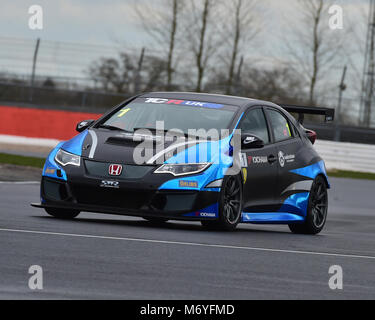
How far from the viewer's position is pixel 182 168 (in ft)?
33.0

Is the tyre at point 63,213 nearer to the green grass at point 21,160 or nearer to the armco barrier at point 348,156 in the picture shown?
the green grass at point 21,160

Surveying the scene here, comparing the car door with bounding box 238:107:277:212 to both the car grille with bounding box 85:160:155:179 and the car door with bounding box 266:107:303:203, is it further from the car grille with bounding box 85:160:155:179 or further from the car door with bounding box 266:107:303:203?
the car grille with bounding box 85:160:155:179

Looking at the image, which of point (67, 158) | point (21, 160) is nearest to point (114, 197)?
point (67, 158)

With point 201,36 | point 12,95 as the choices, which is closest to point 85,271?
point 12,95

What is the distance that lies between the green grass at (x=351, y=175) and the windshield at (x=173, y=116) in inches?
709

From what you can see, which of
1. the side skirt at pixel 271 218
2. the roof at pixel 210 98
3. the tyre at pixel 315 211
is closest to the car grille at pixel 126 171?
the side skirt at pixel 271 218

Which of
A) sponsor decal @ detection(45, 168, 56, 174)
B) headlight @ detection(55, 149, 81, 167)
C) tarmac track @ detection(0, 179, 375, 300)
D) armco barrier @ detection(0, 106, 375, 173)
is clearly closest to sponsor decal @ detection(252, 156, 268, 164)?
tarmac track @ detection(0, 179, 375, 300)

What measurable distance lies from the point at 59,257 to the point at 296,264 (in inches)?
74.8

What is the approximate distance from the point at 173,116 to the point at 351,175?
19610 mm

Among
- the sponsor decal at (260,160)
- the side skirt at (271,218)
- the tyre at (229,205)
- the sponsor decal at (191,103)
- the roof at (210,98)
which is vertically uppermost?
the roof at (210,98)

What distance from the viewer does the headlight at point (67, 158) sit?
10.3m

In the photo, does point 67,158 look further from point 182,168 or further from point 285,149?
point 285,149

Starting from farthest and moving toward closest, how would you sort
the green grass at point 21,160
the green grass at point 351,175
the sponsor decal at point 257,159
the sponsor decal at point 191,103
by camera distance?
the green grass at point 351,175
the green grass at point 21,160
the sponsor decal at point 191,103
the sponsor decal at point 257,159
